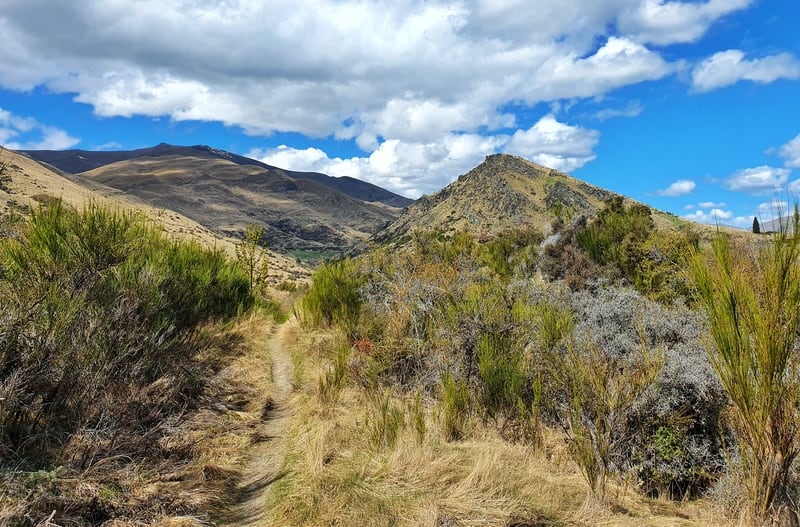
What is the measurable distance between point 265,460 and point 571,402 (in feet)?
11.4

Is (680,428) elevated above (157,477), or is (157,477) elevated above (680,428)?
(680,428)

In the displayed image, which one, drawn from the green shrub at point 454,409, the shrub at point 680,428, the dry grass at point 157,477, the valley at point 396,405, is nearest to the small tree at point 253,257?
the valley at point 396,405

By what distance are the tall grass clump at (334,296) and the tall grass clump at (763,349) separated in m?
7.95

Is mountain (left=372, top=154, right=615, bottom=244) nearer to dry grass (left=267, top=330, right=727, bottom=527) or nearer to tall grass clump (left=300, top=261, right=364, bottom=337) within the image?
tall grass clump (left=300, top=261, right=364, bottom=337)

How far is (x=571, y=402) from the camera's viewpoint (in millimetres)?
4305

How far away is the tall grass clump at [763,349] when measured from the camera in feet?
8.31

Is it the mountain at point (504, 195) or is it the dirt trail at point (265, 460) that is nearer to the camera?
the dirt trail at point (265, 460)

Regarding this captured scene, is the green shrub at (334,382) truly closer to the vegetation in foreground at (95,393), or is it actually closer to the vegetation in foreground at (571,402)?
the vegetation in foreground at (571,402)

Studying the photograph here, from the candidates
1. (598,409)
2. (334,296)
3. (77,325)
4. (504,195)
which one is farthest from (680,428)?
(504,195)

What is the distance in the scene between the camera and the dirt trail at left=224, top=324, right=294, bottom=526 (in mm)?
3918

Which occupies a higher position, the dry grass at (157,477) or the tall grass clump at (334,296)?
the tall grass clump at (334,296)

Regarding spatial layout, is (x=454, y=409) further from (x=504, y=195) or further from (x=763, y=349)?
(x=504, y=195)

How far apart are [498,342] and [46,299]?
510 cm

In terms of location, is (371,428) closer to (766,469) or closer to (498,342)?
(498,342)
